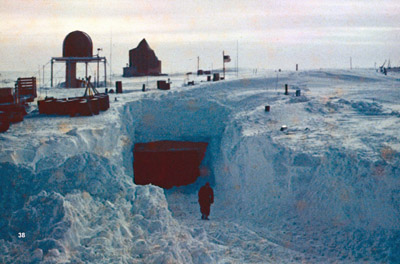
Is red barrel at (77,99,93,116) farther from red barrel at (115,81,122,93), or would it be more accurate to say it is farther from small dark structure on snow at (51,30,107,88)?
small dark structure on snow at (51,30,107,88)

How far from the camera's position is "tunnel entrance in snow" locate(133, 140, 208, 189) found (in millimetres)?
18203

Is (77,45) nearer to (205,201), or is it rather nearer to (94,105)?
(94,105)

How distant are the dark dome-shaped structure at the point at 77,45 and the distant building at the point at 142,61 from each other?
566 inches

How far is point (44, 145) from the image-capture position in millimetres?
11945

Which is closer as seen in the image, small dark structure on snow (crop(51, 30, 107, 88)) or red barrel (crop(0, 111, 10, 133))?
red barrel (crop(0, 111, 10, 133))

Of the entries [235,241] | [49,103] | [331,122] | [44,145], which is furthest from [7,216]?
[331,122]

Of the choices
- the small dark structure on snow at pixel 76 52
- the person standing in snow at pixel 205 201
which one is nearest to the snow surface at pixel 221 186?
the person standing in snow at pixel 205 201

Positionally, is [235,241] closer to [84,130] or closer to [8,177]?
[8,177]

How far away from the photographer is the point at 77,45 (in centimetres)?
3481

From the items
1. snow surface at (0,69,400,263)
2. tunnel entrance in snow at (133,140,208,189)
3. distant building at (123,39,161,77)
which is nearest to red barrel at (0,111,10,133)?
snow surface at (0,69,400,263)

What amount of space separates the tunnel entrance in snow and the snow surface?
2.06 feet

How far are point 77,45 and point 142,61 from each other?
15.4 meters

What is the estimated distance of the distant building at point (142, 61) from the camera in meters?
49.7

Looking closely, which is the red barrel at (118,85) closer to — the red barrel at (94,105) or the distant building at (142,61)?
the red barrel at (94,105)
